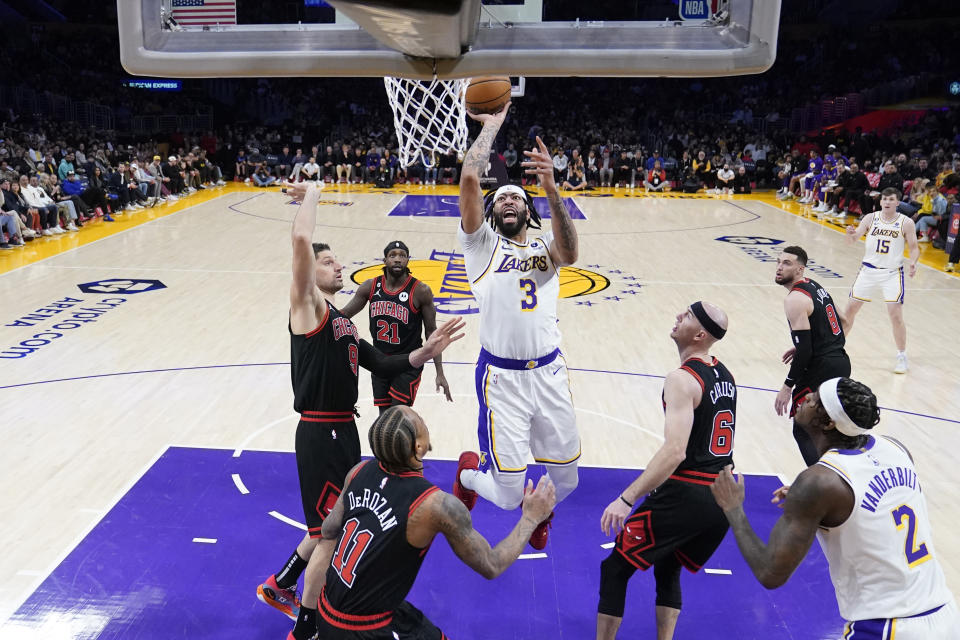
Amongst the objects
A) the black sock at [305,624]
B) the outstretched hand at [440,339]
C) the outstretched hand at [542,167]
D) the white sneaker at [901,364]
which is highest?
the outstretched hand at [542,167]

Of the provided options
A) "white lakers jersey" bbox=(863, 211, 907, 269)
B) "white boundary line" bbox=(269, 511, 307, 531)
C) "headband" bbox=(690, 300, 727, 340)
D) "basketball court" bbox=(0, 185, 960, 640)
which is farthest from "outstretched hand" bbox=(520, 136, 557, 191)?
"white lakers jersey" bbox=(863, 211, 907, 269)

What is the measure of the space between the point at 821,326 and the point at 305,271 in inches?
140

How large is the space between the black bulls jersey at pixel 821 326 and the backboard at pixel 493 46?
239 centimetres

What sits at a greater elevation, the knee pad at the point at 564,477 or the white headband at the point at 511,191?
the white headband at the point at 511,191

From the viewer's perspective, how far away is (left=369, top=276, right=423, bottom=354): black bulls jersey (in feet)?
19.7

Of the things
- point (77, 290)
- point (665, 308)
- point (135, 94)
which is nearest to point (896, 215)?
point (665, 308)

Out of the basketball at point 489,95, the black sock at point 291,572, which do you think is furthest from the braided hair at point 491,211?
the black sock at point 291,572

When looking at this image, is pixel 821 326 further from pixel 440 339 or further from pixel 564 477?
pixel 440 339

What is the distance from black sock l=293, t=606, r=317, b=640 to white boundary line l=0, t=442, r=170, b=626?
1.58m

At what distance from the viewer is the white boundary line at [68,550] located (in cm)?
448

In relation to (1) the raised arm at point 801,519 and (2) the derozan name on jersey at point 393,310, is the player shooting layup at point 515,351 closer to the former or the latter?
(2) the derozan name on jersey at point 393,310

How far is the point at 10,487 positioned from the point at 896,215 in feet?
27.8

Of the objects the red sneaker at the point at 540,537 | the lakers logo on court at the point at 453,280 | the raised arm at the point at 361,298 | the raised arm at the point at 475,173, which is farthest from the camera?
the lakers logo on court at the point at 453,280

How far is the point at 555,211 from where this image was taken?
4449mm
